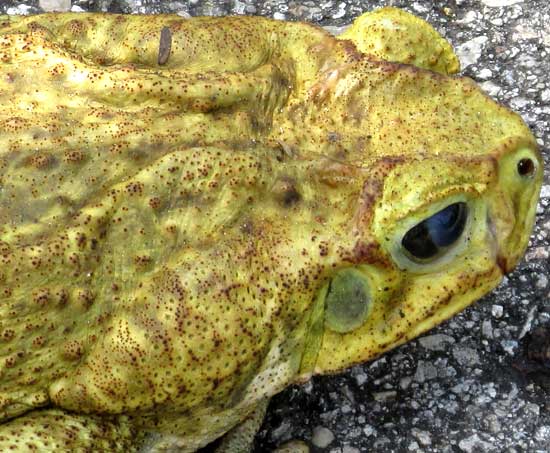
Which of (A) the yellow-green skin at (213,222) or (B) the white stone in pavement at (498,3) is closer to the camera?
(A) the yellow-green skin at (213,222)

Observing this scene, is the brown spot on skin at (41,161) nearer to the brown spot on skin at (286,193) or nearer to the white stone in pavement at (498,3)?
the brown spot on skin at (286,193)

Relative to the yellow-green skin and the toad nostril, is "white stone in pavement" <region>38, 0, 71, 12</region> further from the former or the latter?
the toad nostril

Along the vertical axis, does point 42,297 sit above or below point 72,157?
below

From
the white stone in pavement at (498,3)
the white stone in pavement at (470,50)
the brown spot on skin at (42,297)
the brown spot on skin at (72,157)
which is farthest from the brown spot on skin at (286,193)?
the white stone in pavement at (498,3)

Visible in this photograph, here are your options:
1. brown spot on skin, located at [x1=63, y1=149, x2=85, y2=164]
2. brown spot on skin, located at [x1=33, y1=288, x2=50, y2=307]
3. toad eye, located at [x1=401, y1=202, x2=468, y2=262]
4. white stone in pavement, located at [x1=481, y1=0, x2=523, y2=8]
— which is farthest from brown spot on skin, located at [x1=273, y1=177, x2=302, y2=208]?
white stone in pavement, located at [x1=481, y1=0, x2=523, y2=8]

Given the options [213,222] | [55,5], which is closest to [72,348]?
[213,222]

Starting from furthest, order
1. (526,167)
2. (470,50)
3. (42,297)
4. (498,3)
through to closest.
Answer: (498,3), (470,50), (526,167), (42,297)

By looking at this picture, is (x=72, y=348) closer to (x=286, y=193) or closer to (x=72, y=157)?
(x=72, y=157)
